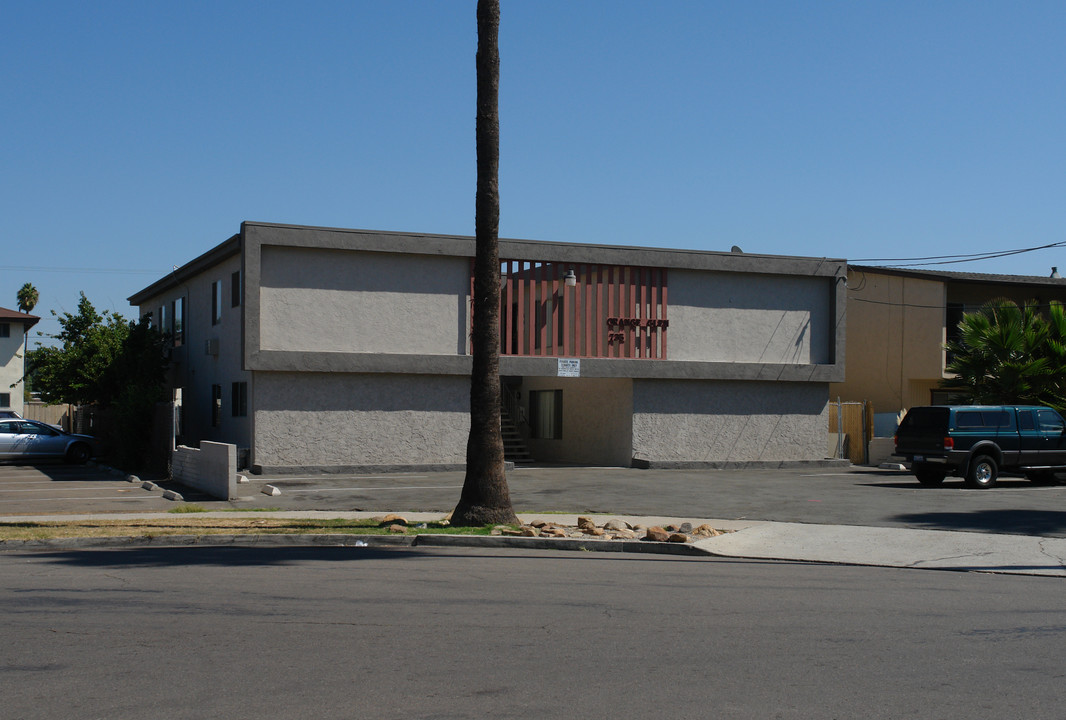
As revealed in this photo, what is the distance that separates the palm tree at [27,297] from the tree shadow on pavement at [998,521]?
86312 mm

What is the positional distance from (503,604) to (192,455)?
16.1m

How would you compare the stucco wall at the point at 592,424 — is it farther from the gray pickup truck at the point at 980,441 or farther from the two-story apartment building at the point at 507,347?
the gray pickup truck at the point at 980,441

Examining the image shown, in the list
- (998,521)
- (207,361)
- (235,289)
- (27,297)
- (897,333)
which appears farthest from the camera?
(27,297)

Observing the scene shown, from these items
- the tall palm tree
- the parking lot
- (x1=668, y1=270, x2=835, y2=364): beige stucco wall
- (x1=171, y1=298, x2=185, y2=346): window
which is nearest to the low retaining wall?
the parking lot

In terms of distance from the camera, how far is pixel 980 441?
23750 mm

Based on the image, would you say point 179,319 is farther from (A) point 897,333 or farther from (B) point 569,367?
(A) point 897,333

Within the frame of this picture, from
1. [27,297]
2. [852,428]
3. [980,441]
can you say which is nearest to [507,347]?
[852,428]

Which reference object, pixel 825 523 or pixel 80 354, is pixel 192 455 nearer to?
pixel 80 354

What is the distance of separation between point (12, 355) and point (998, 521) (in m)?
49.9

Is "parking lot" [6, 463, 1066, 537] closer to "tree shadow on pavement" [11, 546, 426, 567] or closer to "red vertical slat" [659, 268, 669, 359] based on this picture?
"red vertical slat" [659, 268, 669, 359]

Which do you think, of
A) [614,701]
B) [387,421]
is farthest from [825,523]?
[387,421]

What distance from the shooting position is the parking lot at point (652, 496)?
59.9 ft

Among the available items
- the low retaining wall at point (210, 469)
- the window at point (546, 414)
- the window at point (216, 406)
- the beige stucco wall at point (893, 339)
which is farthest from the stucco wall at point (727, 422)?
the low retaining wall at point (210, 469)

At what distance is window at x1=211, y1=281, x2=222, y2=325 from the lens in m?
30.0
